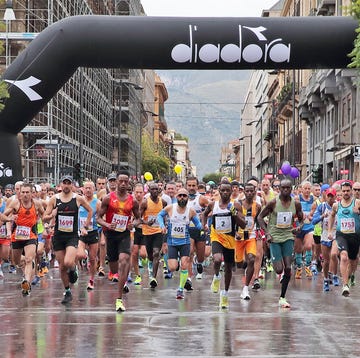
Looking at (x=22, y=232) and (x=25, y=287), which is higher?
(x=22, y=232)

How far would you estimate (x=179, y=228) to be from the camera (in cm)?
1436

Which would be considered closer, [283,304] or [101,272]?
[283,304]

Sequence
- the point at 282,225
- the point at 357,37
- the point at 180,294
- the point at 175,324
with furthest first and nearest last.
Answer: the point at 357,37 → the point at 180,294 → the point at 282,225 → the point at 175,324

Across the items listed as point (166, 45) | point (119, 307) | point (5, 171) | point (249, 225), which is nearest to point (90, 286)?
point (249, 225)

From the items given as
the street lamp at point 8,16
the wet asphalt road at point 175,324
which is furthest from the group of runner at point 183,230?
the street lamp at point 8,16

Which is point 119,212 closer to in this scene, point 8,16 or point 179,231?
point 179,231

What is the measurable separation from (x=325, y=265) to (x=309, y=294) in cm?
147

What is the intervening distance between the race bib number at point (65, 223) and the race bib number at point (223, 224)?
2.02 metres

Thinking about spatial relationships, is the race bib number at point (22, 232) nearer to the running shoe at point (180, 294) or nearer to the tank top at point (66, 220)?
the tank top at point (66, 220)

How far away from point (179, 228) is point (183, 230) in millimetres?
71

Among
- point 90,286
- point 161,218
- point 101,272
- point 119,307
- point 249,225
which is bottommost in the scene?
point 119,307

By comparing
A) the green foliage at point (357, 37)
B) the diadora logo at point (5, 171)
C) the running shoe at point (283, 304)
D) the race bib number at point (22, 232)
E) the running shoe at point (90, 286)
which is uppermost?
the green foliage at point (357, 37)

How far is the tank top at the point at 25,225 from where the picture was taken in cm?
1434

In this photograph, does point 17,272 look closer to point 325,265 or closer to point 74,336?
point 325,265
